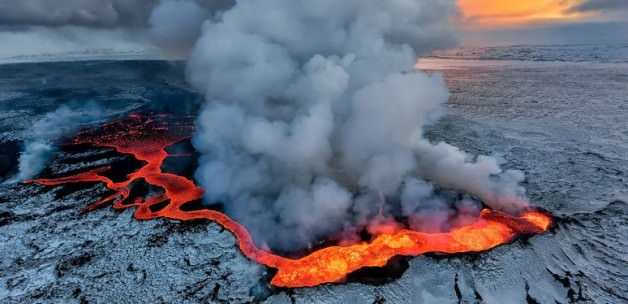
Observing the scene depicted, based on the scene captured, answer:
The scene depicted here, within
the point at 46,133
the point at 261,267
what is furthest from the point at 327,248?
the point at 46,133

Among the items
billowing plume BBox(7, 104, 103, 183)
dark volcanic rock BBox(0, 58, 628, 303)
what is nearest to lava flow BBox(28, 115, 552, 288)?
dark volcanic rock BBox(0, 58, 628, 303)

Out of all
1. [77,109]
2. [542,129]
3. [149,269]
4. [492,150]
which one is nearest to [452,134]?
[492,150]

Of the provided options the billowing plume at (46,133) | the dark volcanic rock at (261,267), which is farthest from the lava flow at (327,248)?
the billowing plume at (46,133)

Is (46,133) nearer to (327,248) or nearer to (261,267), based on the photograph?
(261,267)

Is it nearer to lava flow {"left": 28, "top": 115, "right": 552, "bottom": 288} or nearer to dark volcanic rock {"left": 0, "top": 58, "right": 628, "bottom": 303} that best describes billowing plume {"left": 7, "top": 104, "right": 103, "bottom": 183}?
dark volcanic rock {"left": 0, "top": 58, "right": 628, "bottom": 303}

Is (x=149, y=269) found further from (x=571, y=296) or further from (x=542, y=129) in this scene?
(x=542, y=129)
